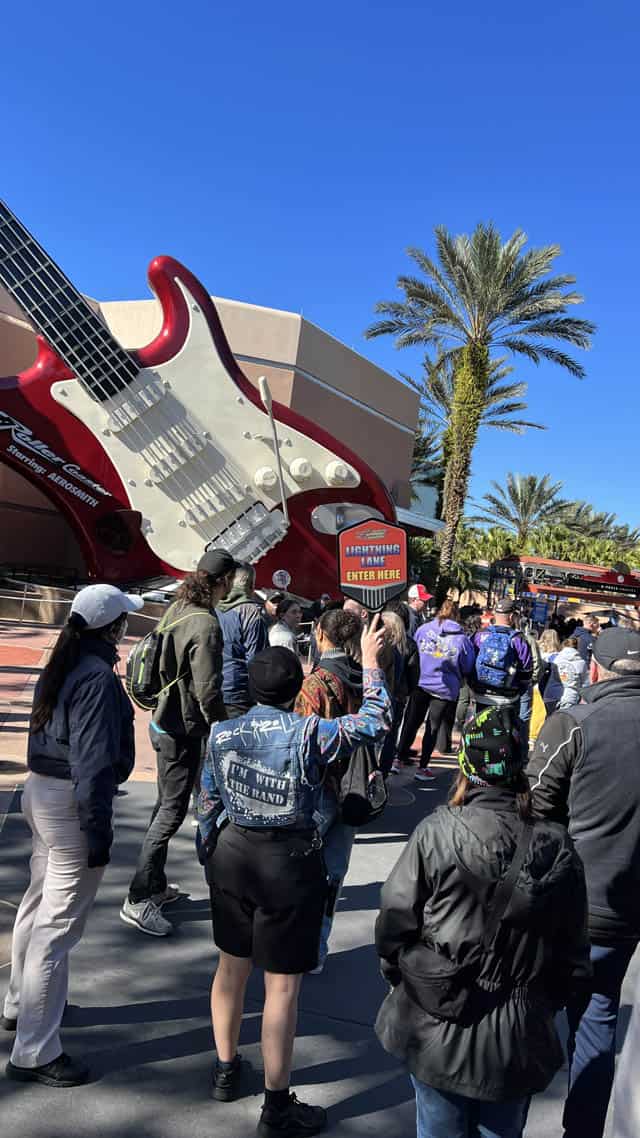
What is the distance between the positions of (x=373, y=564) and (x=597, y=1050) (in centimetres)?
312

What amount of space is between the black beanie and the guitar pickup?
41.8ft

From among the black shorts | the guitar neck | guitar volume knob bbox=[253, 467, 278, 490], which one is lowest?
the black shorts

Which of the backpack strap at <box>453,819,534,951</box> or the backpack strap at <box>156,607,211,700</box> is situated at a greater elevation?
the backpack strap at <box>156,607,211,700</box>

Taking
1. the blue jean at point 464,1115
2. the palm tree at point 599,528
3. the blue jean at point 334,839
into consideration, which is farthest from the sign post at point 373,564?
the palm tree at point 599,528

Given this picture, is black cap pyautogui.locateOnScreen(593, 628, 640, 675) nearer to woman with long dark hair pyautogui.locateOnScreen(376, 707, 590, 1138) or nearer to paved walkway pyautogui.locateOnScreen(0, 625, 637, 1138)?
woman with long dark hair pyautogui.locateOnScreen(376, 707, 590, 1138)

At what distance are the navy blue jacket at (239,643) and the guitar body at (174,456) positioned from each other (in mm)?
10765

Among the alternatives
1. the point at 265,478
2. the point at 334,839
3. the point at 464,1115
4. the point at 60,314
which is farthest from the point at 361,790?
the point at 60,314

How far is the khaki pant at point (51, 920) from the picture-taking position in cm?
268

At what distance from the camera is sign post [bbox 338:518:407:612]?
4984 mm

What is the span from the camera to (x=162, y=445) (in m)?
15.0

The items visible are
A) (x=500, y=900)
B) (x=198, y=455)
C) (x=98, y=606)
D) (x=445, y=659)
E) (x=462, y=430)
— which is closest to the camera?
(x=500, y=900)

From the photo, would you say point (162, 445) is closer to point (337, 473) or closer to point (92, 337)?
point (92, 337)

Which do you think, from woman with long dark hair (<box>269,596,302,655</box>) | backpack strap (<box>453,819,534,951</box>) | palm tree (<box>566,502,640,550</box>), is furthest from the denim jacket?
palm tree (<box>566,502,640,550</box>)

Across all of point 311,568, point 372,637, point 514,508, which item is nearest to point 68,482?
point 311,568
